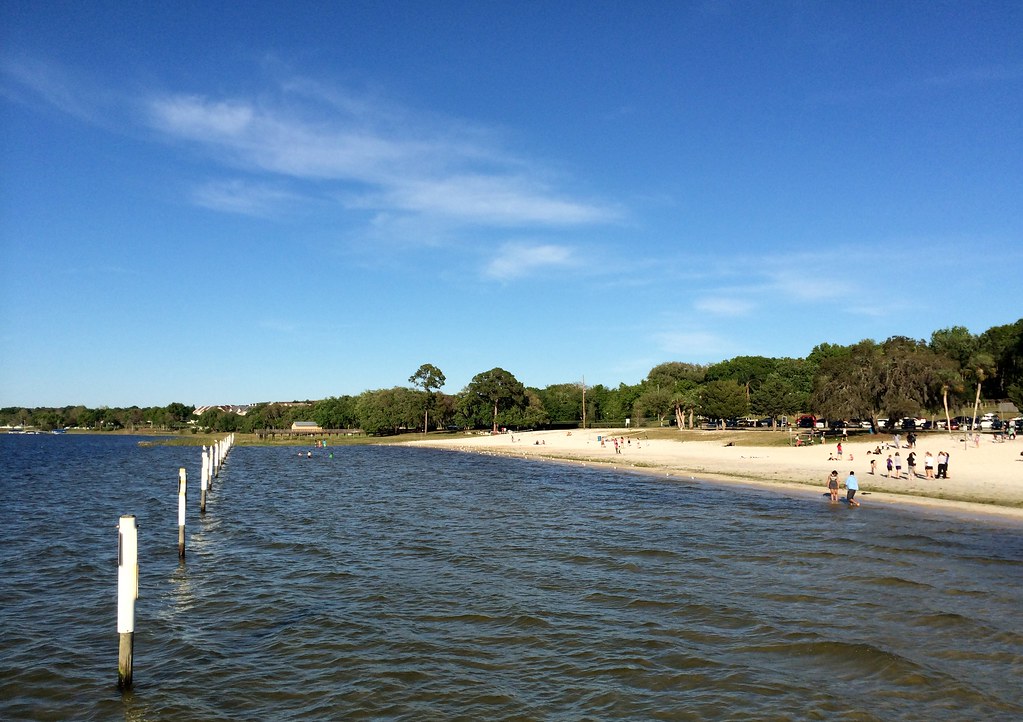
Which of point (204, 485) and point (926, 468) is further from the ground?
point (926, 468)

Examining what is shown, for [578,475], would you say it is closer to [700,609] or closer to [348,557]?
[348,557]

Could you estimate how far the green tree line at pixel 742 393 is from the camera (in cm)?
6881

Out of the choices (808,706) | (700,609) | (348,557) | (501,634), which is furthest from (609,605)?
(348,557)

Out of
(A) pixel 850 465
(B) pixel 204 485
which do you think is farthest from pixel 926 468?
(B) pixel 204 485

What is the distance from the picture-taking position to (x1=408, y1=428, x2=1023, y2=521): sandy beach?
33.3 metres

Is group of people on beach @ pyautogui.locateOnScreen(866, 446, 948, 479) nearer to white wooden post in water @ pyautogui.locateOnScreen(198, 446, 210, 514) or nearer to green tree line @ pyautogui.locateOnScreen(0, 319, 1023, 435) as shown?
green tree line @ pyautogui.locateOnScreen(0, 319, 1023, 435)

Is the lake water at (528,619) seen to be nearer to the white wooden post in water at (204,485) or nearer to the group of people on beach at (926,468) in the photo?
the white wooden post in water at (204,485)

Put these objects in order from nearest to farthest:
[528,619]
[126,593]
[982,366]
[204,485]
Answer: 1. [126,593]
2. [528,619]
3. [204,485]
4. [982,366]

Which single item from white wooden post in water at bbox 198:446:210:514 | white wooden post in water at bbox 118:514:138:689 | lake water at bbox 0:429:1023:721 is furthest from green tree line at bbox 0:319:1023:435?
white wooden post in water at bbox 118:514:138:689

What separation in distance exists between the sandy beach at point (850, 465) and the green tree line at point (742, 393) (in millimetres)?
5621

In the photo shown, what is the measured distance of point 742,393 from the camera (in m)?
112

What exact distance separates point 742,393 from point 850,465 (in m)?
64.3

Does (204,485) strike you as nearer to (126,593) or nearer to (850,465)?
(126,593)

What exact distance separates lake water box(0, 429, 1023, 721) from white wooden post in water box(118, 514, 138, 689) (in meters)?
0.34
